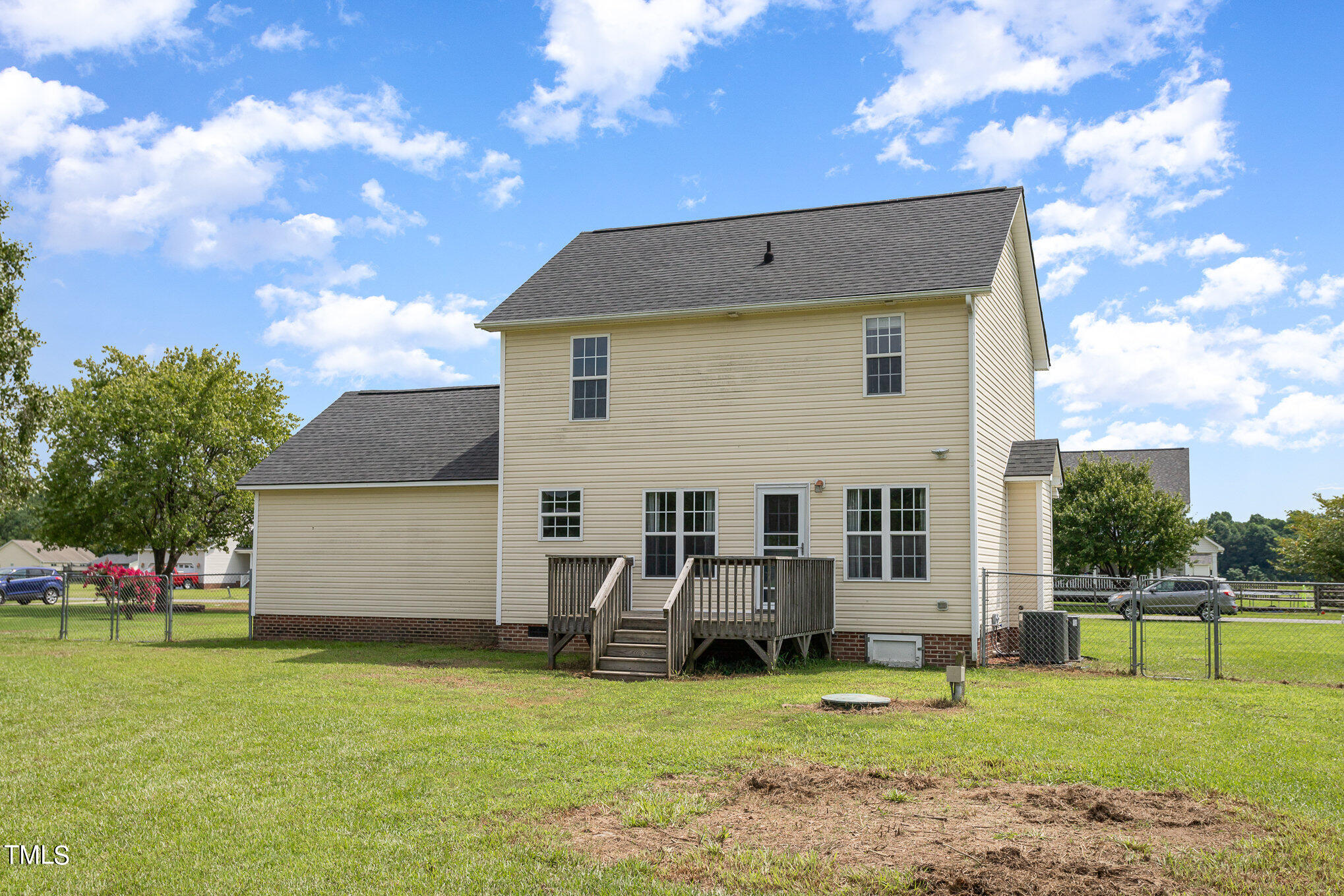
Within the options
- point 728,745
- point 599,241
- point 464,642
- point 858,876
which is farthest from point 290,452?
point 858,876

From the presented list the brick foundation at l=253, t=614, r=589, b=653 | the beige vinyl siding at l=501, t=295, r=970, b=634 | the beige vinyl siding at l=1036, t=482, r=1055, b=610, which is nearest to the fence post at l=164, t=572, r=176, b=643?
the brick foundation at l=253, t=614, r=589, b=653

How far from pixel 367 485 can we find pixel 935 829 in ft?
51.9

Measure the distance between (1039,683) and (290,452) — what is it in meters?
16.2

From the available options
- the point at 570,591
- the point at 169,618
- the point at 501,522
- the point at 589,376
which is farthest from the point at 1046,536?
the point at 169,618

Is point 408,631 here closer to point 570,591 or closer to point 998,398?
point 570,591

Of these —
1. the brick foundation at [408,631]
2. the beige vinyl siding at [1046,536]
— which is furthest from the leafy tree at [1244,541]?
the brick foundation at [408,631]

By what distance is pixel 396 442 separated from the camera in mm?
21328

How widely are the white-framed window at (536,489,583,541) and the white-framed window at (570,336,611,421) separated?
1.40 metres

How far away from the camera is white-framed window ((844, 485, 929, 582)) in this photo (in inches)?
613

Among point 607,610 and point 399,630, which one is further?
point 399,630

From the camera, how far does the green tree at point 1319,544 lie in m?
35.8

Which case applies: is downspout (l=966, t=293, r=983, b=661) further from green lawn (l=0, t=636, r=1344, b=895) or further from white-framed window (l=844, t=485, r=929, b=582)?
green lawn (l=0, t=636, r=1344, b=895)

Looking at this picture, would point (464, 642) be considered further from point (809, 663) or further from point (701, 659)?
point (809, 663)

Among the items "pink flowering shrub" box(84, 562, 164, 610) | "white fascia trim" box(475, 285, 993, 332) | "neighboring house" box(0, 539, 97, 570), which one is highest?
"white fascia trim" box(475, 285, 993, 332)
